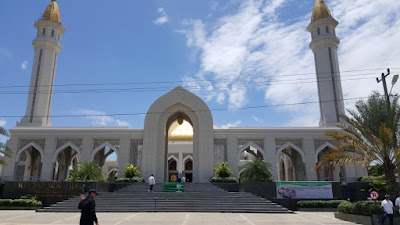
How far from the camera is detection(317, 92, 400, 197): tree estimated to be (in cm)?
1254

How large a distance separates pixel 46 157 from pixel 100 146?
15.2 feet

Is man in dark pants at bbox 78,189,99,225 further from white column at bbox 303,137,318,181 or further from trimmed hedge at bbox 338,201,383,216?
white column at bbox 303,137,318,181

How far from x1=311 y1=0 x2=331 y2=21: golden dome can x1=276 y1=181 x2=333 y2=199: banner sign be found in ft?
78.5

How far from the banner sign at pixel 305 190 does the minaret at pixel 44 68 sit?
24.7m

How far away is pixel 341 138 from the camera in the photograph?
1383 cm

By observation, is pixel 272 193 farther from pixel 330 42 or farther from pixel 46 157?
pixel 330 42

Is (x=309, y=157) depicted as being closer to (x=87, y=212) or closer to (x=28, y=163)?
(x=87, y=212)

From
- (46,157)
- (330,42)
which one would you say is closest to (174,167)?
(46,157)

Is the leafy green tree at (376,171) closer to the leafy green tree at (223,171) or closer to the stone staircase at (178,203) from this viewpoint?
the leafy green tree at (223,171)

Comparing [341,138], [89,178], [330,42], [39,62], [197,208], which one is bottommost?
[197,208]

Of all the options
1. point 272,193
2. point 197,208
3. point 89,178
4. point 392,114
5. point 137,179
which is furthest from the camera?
point 137,179

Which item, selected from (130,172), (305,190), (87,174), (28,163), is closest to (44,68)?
(28,163)

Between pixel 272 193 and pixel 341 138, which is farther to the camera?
pixel 272 193

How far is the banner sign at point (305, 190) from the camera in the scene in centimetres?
1952
